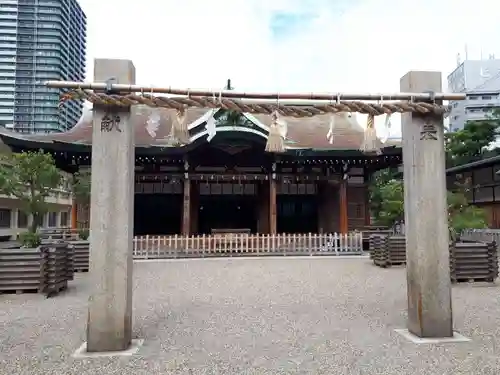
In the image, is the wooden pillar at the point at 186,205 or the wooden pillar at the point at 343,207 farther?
the wooden pillar at the point at 343,207

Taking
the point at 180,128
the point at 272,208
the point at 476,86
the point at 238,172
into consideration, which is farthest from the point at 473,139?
the point at 476,86

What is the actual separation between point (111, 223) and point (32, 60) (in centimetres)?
5202

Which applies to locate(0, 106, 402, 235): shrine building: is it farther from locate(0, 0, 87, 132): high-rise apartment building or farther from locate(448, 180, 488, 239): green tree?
locate(0, 0, 87, 132): high-rise apartment building

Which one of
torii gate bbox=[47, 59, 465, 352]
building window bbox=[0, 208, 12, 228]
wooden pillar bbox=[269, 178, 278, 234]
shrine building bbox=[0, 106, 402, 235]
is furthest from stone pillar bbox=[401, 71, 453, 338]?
building window bbox=[0, 208, 12, 228]

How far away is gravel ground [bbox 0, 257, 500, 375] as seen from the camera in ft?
13.2

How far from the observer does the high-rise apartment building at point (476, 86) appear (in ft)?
207

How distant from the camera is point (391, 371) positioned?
3834 millimetres

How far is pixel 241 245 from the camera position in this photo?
16109 mm

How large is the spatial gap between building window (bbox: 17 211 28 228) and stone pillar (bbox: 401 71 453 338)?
1249 inches

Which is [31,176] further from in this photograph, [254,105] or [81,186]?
[254,105]

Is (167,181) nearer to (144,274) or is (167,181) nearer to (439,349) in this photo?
(144,274)

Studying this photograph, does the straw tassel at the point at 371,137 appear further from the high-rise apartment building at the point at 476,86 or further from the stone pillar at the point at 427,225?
the high-rise apartment building at the point at 476,86

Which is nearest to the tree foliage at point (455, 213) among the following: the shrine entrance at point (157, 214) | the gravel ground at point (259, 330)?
the gravel ground at point (259, 330)

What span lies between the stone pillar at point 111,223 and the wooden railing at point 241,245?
1095 cm
